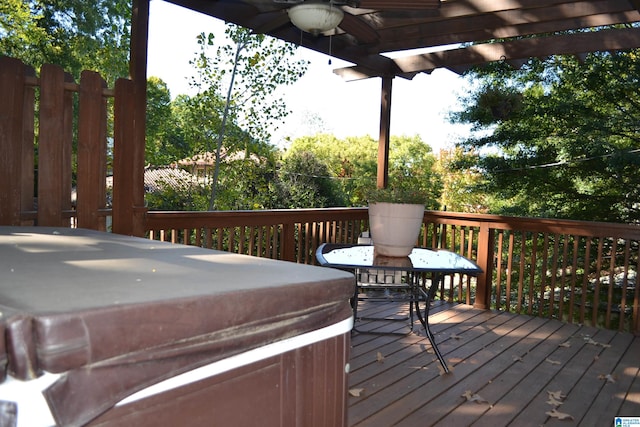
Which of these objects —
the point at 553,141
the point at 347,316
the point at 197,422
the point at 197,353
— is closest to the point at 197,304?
the point at 197,353

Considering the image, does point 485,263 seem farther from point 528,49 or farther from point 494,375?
point 528,49

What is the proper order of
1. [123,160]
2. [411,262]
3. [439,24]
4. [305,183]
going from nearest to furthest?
[123,160]
[411,262]
[439,24]
[305,183]

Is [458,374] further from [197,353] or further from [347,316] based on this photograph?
[197,353]

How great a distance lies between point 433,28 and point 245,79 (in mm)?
6734

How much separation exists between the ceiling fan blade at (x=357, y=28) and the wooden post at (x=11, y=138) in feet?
6.91

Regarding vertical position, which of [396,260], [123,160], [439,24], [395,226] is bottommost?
[396,260]

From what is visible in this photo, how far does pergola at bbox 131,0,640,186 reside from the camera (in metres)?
3.21

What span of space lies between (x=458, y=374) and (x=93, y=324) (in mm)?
2661

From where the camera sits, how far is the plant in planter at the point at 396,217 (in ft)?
9.05

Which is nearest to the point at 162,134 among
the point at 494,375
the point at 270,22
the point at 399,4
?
the point at 270,22

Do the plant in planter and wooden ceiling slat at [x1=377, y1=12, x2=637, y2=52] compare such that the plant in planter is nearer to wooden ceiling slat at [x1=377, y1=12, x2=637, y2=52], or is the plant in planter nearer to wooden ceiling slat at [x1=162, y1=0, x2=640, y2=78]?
wooden ceiling slat at [x1=162, y1=0, x2=640, y2=78]

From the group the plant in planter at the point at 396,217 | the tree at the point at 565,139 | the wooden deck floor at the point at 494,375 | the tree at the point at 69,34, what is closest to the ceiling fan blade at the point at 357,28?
the plant in planter at the point at 396,217

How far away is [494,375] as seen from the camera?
112 inches

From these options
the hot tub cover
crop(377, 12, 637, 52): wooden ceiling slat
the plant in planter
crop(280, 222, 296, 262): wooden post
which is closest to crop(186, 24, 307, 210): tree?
crop(377, 12, 637, 52): wooden ceiling slat
